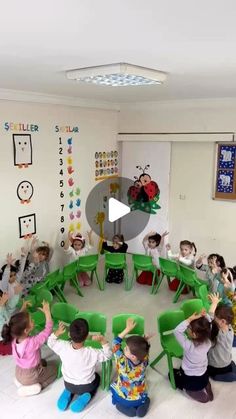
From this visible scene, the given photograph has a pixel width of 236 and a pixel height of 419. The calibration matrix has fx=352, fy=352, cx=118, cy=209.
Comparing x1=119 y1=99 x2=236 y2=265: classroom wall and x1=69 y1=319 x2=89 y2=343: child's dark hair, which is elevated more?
x1=119 y1=99 x2=236 y2=265: classroom wall

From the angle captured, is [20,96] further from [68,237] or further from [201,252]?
[201,252]

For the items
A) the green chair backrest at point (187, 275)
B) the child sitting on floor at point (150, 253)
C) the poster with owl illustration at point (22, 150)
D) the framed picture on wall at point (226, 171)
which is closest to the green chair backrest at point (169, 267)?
the green chair backrest at point (187, 275)

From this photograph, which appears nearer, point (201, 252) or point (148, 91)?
point (148, 91)

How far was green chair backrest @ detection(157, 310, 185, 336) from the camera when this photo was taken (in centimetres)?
301

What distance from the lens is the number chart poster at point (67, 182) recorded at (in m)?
4.73

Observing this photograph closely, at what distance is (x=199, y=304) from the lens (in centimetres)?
332

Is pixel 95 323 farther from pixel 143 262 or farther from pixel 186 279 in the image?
pixel 143 262

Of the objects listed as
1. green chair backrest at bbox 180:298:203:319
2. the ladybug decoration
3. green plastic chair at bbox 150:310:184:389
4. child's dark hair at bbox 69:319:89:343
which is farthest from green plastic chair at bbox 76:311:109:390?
the ladybug decoration

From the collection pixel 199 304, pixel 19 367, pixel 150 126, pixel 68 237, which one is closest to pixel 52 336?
pixel 19 367

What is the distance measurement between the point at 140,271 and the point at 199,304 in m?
1.77

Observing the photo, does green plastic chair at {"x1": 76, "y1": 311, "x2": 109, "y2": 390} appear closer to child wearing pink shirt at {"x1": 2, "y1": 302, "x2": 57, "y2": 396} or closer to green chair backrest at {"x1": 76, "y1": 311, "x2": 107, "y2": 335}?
green chair backrest at {"x1": 76, "y1": 311, "x2": 107, "y2": 335}

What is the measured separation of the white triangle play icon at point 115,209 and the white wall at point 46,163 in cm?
64

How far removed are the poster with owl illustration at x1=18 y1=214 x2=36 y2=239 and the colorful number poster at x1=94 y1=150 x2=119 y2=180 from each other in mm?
1383

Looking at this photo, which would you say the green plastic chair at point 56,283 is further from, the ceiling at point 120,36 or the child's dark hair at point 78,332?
the ceiling at point 120,36
